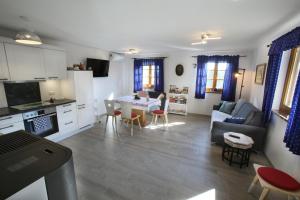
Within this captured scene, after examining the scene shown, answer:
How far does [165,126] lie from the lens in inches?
175

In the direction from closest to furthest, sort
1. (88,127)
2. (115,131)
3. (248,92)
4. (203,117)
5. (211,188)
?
(211,188)
(115,131)
(88,127)
(248,92)
(203,117)

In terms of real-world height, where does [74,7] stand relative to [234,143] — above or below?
above

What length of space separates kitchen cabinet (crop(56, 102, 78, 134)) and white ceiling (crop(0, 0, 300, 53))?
1.70 meters

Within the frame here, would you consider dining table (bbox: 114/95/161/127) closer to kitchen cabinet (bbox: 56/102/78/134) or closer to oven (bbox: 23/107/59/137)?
kitchen cabinet (bbox: 56/102/78/134)

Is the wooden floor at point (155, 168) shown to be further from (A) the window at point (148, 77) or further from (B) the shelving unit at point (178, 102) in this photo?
(A) the window at point (148, 77)

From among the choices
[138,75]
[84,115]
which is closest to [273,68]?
[84,115]

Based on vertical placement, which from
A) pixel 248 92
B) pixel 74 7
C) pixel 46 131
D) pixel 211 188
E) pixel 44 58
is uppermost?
pixel 74 7

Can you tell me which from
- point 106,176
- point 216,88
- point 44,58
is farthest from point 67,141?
point 216,88

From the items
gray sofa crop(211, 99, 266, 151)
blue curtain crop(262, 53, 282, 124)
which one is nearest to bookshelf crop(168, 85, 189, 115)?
gray sofa crop(211, 99, 266, 151)

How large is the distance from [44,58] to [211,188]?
411 centimetres

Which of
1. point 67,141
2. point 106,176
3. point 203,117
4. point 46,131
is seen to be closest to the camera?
point 106,176

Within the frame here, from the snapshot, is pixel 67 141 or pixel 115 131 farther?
pixel 115 131

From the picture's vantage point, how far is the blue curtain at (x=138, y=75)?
20.8 ft

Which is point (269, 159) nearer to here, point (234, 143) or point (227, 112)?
point (234, 143)
